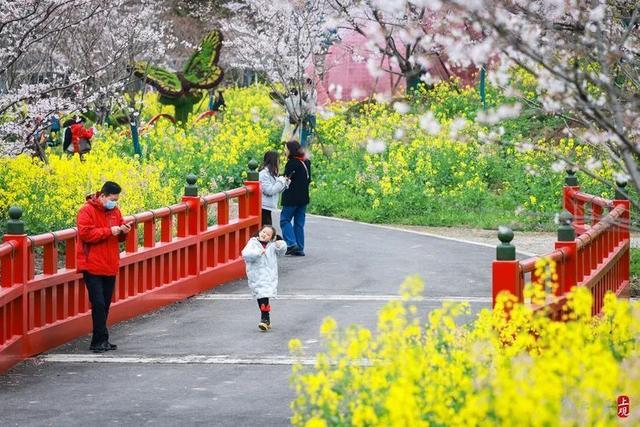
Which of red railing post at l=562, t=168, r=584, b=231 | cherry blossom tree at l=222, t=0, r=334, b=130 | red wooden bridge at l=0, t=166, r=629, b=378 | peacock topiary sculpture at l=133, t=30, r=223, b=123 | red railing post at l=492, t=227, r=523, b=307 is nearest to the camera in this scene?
red railing post at l=492, t=227, r=523, b=307

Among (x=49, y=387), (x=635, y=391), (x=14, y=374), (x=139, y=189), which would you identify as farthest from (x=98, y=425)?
(x=139, y=189)

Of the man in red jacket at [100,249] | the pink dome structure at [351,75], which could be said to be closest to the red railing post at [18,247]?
the man in red jacket at [100,249]

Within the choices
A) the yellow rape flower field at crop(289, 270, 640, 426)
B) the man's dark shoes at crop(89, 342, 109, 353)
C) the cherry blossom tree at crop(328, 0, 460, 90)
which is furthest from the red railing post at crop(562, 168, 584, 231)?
the cherry blossom tree at crop(328, 0, 460, 90)

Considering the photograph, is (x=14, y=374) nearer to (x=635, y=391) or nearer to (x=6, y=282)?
(x=6, y=282)

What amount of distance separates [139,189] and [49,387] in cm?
827

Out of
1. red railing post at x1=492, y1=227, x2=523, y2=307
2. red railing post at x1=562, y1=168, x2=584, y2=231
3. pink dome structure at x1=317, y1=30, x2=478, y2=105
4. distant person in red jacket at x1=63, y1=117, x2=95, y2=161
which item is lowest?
red railing post at x1=492, y1=227, x2=523, y2=307

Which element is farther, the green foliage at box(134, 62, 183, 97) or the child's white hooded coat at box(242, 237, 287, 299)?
the green foliage at box(134, 62, 183, 97)

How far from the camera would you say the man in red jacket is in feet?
37.5

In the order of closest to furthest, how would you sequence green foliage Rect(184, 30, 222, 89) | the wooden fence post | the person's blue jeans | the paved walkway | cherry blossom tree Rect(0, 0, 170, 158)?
the paved walkway
the wooden fence post
the person's blue jeans
cherry blossom tree Rect(0, 0, 170, 158)
green foliage Rect(184, 30, 222, 89)

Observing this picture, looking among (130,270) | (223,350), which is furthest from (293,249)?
(223,350)

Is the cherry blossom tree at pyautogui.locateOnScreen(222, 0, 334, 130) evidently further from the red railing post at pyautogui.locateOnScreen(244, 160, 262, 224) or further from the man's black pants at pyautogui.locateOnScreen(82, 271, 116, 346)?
the man's black pants at pyautogui.locateOnScreen(82, 271, 116, 346)

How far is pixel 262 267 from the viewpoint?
12.5 meters

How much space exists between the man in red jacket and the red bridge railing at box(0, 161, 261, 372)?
1.39 ft

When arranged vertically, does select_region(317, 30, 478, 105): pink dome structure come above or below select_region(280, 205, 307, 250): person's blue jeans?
above
